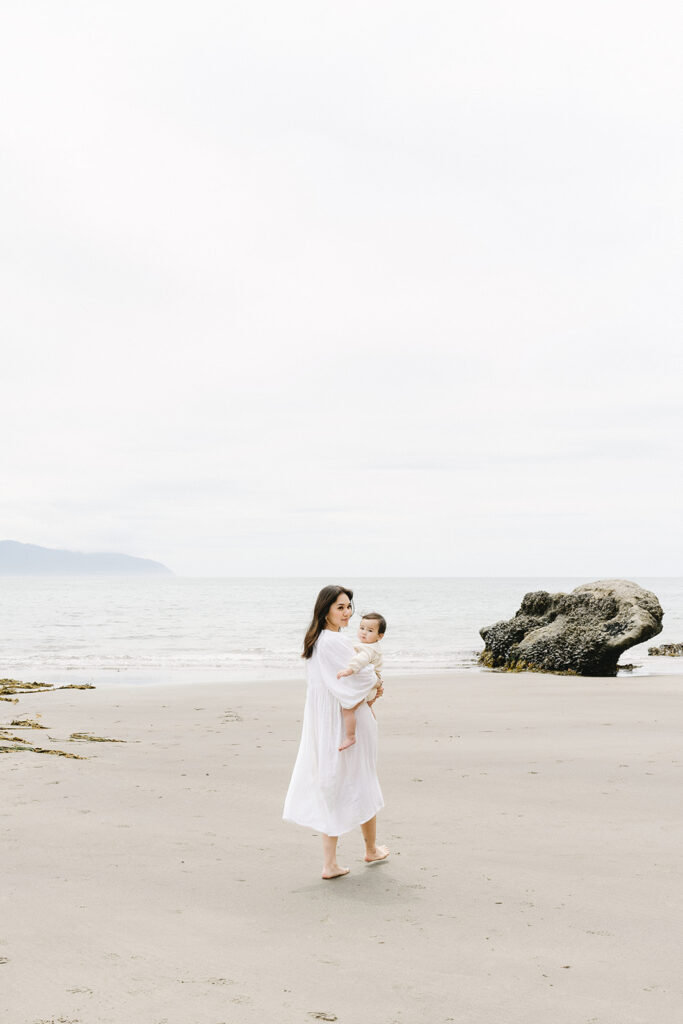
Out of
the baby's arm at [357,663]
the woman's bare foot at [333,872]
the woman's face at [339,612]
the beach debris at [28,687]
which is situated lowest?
the beach debris at [28,687]

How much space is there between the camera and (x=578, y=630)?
63.6ft

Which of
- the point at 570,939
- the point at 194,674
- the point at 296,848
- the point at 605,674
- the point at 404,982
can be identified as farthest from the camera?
the point at 194,674

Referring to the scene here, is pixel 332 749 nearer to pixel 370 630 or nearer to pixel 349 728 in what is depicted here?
pixel 349 728

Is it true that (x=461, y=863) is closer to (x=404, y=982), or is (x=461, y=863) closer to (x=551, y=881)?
(x=551, y=881)

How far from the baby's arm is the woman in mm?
53

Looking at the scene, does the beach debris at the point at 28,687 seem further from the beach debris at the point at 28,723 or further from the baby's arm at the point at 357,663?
the baby's arm at the point at 357,663

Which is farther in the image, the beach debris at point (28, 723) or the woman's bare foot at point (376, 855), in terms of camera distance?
the beach debris at point (28, 723)

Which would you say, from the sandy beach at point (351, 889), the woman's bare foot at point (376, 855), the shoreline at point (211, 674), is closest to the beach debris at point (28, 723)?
the sandy beach at point (351, 889)

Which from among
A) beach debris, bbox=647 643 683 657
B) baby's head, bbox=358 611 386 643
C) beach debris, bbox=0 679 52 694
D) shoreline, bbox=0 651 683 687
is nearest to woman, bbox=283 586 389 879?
baby's head, bbox=358 611 386 643

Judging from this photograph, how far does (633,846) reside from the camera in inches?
235

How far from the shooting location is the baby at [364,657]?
17.5 ft

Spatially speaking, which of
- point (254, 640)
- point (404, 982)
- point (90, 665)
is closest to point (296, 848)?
A: point (404, 982)

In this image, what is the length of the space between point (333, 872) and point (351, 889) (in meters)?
0.24

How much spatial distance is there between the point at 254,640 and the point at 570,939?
93.5ft
